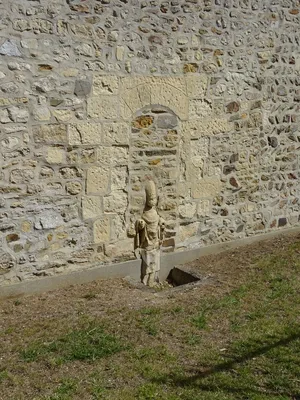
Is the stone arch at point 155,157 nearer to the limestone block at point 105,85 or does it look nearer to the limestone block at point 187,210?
the limestone block at point 187,210

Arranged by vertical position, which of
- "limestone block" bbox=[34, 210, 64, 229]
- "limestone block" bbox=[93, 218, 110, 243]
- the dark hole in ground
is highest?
"limestone block" bbox=[34, 210, 64, 229]

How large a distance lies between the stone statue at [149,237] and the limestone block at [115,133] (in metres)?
0.66

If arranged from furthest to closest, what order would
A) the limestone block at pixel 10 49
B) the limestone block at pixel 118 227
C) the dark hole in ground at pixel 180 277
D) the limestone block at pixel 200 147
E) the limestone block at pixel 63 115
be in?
the limestone block at pixel 200 147 → the dark hole in ground at pixel 180 277 → the limestone block at pixel 118 227 → the limestone block at pixel 63 115 → the limestone block at pixel 10 49

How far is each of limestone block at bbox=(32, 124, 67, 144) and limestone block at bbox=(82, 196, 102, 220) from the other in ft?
2.42

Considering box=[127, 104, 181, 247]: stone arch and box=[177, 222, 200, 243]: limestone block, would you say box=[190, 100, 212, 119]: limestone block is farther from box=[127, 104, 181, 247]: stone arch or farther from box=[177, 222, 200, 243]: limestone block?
→ box=[177, 222, 200, 243]: limestone block

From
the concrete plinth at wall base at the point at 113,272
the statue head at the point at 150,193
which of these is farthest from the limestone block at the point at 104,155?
the concrete plinth at wall base at the point at 113,272

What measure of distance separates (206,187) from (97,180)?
170 cm

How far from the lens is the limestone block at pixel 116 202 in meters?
6.31

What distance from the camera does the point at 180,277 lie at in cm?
693

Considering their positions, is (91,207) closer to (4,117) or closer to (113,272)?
(113,272)

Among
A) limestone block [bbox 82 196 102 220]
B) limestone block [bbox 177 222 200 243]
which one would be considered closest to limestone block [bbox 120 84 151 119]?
A: limestone block [bbox 82 196 102 220]

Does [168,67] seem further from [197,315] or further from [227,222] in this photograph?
[197,315]

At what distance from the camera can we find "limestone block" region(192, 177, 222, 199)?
7090 mm

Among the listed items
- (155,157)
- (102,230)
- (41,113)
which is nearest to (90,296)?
(102,230)
